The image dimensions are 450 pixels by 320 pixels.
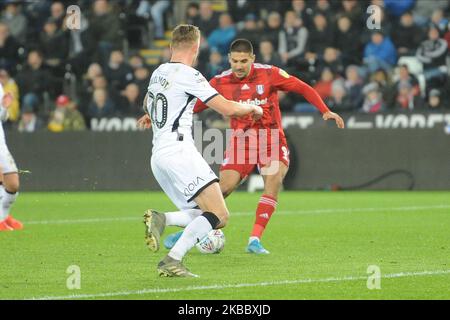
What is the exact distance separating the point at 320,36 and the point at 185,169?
1440 cm

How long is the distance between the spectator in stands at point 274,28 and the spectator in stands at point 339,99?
6.53ft

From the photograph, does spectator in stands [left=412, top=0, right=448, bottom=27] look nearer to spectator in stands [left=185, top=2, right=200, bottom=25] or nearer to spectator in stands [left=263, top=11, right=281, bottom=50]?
spectator in stands [left=263, top=11, right=281, bottom=50]

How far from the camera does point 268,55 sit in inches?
896

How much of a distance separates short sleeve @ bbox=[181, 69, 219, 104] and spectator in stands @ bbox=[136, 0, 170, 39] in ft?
56.4

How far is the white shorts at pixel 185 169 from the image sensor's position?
956 centimetres

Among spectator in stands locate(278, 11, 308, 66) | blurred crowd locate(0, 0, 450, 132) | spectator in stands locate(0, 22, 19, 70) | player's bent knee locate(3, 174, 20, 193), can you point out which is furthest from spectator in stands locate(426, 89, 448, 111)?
player's bent knee locate(3, 174, 20, 193)

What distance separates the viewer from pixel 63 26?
2605 cm

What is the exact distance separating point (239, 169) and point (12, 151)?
37.1 ft

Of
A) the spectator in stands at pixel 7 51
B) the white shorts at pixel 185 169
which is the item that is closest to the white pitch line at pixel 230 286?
the white shorts at pixel 185 169

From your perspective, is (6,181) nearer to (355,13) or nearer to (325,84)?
(325,84)

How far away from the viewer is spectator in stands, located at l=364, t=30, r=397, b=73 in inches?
909

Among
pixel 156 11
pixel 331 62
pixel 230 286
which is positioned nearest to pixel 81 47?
pixel 156 11

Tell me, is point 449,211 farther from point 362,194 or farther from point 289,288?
point 289,288
